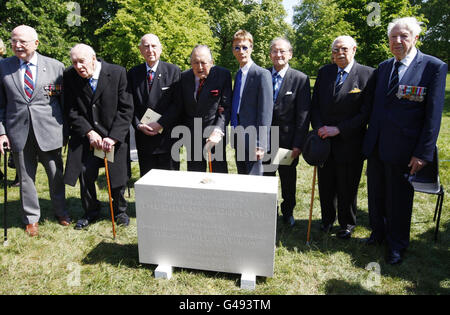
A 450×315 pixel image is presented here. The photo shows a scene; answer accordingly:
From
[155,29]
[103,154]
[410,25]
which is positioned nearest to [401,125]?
[410,25]

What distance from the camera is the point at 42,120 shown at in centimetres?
420

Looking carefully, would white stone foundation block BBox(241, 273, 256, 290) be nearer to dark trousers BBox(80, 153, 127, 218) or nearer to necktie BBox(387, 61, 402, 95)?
dark trousers BBox(80, 153, 127, 218)

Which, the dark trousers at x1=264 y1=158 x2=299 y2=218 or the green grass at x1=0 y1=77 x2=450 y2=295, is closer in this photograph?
the green grass at x1=0 y1=77 x2=450 y2=295

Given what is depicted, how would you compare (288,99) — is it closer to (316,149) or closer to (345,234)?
(316,149)

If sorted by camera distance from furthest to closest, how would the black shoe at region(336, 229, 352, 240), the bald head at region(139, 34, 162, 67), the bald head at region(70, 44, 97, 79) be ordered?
the black shoe at region(336, 229, 352, 240)
the bald head at region(139, 34, 162, 67)
the bald head at region(70, 44, 97, 79)

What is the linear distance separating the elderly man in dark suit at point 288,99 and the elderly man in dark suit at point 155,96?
4.27 feet

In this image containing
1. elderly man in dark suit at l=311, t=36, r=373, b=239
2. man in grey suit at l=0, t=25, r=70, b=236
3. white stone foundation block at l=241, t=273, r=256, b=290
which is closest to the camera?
white stone foundation block at l=241, t=273, r=256, b=290

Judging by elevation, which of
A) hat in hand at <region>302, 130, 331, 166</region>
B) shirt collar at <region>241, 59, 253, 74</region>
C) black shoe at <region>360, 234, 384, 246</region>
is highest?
shirt collar at <region>241, 59, 253, 74</region>

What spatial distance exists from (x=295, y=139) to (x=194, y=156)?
4.46 ft

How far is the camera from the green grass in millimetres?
3332

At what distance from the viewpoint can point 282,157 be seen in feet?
13.9

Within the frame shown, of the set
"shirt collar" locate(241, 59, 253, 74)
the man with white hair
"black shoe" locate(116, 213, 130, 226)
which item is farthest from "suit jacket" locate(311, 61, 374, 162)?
"black shoe" locate(116, 213, 130, 226)

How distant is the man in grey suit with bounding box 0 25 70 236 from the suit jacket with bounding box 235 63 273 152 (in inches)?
94.6

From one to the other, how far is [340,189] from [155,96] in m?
2.65
